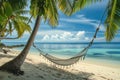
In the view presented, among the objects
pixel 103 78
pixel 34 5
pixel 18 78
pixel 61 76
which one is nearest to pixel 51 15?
pixel 34 5

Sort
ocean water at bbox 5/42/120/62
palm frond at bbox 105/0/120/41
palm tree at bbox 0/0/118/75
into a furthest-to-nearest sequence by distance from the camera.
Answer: ocean water at bbox 5/42/120/62 → palm frond at bbox 105/0/120/41 → palm tree at bbox 0/0/118/75

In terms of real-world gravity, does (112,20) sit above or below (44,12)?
below

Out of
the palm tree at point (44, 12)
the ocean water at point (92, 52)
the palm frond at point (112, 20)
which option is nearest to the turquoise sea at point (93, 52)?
the ocean water at point (92, 52)

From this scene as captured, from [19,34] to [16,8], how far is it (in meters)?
1.24

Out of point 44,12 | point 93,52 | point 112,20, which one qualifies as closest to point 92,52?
point 93,52

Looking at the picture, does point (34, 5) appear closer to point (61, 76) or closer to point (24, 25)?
point (24, 25)

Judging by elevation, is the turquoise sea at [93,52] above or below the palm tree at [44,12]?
below

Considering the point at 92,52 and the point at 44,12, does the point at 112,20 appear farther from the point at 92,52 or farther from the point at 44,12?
the point at 92,52

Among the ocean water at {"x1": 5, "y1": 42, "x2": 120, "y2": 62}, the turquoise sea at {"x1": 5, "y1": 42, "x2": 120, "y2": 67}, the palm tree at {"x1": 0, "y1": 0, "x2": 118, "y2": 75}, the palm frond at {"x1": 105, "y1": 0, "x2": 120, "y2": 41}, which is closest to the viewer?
the palm tree at {"x1": 0, "y1": 0, "x2": 118, "y2": 75}

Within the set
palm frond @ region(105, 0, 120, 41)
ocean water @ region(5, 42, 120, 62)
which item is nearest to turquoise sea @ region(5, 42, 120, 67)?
ocean water @ region(5, 42, 120, 62)

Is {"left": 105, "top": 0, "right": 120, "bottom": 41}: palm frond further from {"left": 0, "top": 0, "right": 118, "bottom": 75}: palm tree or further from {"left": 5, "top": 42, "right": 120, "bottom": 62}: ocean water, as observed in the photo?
{"left": 5, "top": 42, "right": 120, "bottom": 62}: ocean water

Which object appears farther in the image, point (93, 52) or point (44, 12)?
point (93, 52)

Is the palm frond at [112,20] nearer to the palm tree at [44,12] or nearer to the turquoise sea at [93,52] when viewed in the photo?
the palm tree at [44,12]

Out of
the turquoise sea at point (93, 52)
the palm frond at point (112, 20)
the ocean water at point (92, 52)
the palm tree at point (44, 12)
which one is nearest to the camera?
the palm tree at point (44, 12)
